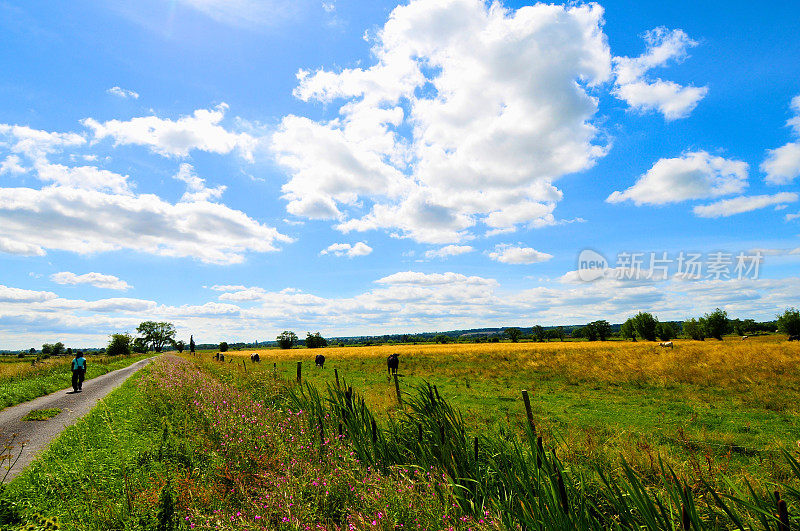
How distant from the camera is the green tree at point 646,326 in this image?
4125 inches

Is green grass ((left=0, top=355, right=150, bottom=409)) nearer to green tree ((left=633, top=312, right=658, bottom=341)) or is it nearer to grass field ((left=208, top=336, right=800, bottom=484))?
grass field ((left=208, top=336, right=800, bottom=484))

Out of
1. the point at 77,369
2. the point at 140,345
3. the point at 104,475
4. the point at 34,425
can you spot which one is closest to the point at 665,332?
the point at 77,369

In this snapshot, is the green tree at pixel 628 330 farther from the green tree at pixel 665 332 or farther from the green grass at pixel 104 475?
the green grass at pixel 104 475

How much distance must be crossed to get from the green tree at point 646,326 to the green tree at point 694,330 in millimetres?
9094

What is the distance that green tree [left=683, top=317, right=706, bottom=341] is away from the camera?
103625mm

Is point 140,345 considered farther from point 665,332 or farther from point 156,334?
point 665,332

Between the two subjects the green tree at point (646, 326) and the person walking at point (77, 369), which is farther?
the green tree at point (646, 326)

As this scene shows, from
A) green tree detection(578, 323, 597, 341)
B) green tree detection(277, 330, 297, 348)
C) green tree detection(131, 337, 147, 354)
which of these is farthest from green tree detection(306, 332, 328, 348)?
green tree detection(578, 323, 597, 341)

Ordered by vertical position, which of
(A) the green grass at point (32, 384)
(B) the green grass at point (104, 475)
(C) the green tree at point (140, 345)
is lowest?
(C) the green tree at point (140, 345)

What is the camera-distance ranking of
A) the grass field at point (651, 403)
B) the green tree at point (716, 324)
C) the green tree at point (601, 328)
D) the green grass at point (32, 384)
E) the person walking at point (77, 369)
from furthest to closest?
the green tree at point (601, 328) → the green tree at point (716, 324) → the person walking at point (77, 369) → the green grass at point (32, 384) → the grass field at point (651, 403)

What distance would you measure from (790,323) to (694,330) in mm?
25512

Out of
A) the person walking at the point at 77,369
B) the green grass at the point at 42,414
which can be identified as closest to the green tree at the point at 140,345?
the person walking at the point at 77,369

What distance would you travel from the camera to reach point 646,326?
344 feet

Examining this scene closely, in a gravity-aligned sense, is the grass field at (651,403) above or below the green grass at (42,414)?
below
